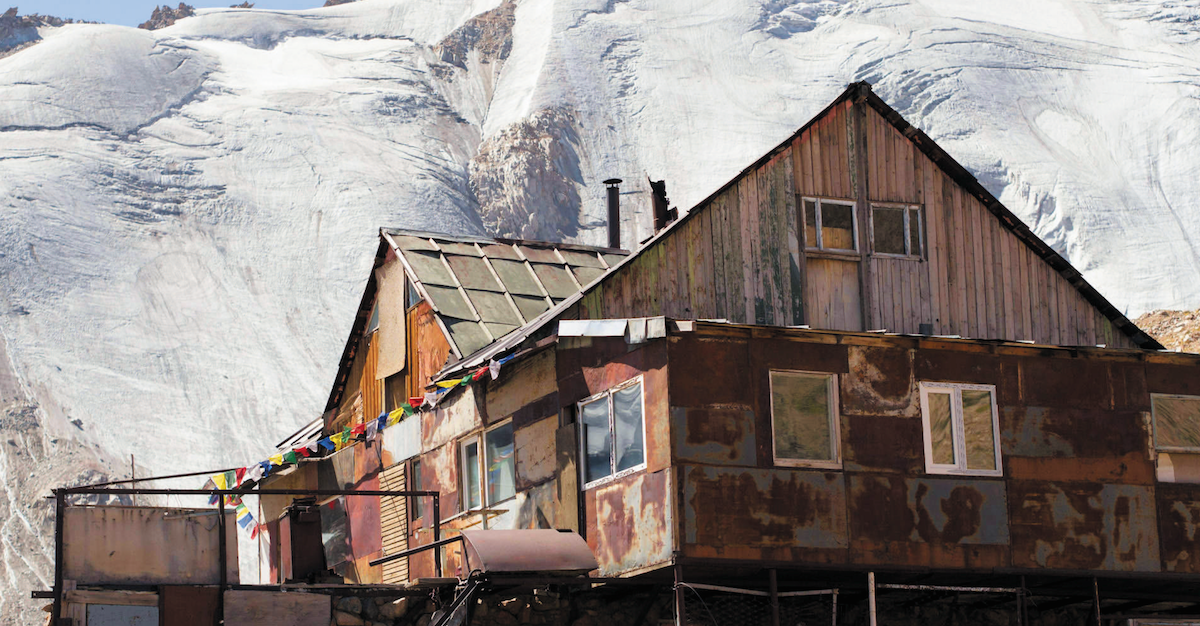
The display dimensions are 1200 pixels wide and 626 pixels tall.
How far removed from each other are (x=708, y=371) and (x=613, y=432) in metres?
1.47

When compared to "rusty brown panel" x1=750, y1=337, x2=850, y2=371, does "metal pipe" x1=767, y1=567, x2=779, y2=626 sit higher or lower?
lower

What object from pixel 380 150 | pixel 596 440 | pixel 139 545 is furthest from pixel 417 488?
pixel 380 150

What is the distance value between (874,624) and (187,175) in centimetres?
8737

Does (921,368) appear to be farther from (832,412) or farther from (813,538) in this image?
(813,538)

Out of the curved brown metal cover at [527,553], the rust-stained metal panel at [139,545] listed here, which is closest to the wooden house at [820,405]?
the curved brown metal cover at [527,553]

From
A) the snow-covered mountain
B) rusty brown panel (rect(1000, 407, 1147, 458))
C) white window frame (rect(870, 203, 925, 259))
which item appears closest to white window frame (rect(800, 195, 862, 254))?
white window frame (rect(870, 203, 925, 259))

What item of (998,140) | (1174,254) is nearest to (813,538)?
(1174,254)

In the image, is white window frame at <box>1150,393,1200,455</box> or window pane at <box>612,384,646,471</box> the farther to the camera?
white window frame at <box>1150,393,1200,455</box>

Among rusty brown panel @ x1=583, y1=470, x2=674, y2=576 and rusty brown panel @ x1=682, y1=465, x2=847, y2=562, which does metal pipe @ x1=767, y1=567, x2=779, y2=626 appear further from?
rusty brown panel @ x1=583, y1=470, x2=674, y2=576

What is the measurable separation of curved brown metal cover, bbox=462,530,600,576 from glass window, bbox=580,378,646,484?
1.04 metres

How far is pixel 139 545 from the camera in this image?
60.6 feet

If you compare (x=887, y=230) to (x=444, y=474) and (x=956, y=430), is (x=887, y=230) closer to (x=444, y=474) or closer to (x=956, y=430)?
(x=956, y=430)

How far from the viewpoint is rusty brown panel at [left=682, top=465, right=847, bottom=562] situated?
686 inches

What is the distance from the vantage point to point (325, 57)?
126 m
